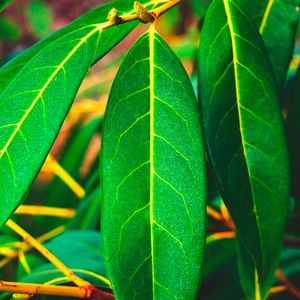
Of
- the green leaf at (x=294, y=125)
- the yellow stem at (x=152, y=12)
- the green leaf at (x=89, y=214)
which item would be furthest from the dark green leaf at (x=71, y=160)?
the yellow stem at (x=152, y=12)

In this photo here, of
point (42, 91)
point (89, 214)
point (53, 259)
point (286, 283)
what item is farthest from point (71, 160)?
point (42, 91)

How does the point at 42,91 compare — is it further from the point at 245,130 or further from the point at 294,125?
the point at 294,125

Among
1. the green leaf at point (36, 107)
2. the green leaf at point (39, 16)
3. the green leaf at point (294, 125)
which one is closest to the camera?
the green leaf at point (36, 107)

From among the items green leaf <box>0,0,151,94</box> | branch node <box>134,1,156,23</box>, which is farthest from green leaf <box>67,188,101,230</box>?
branch node <box>134,1,156,23</box>

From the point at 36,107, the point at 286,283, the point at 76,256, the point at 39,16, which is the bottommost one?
the point at 286,283

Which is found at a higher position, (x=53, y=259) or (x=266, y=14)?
(x=266, y=14)

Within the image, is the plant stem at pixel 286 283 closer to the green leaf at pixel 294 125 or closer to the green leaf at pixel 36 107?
the green leaf at pixel 294 125

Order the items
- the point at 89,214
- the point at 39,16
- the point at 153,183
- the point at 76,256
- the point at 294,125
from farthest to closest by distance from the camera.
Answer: the point at 39,16
the point at 89,214
the point at 76,256
the point at 294,125
the point at 153,183

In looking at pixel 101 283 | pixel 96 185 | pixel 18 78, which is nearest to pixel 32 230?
pixel 96 185
